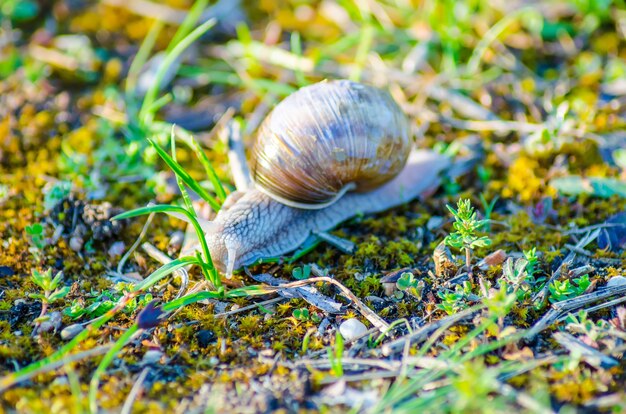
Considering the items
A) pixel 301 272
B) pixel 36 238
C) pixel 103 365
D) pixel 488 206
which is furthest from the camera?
pixel 488 206

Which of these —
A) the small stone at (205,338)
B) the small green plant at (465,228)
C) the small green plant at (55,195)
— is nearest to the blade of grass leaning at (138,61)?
the small green plant at (55,195)

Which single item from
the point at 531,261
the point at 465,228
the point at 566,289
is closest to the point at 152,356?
the point at 465,228

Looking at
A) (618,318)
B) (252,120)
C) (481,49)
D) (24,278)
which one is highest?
(481,49)

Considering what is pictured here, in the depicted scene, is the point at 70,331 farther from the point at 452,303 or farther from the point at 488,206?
the point at 488,206

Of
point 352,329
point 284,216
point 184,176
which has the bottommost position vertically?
point 352,329

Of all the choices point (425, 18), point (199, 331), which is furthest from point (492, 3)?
point (199, 331)

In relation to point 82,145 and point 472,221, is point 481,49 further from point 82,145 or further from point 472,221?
point 82,145

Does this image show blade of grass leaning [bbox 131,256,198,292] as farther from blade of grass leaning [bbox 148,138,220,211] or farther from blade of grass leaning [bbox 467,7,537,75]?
blade of grass leaning [bbox 467,7,537,75]
